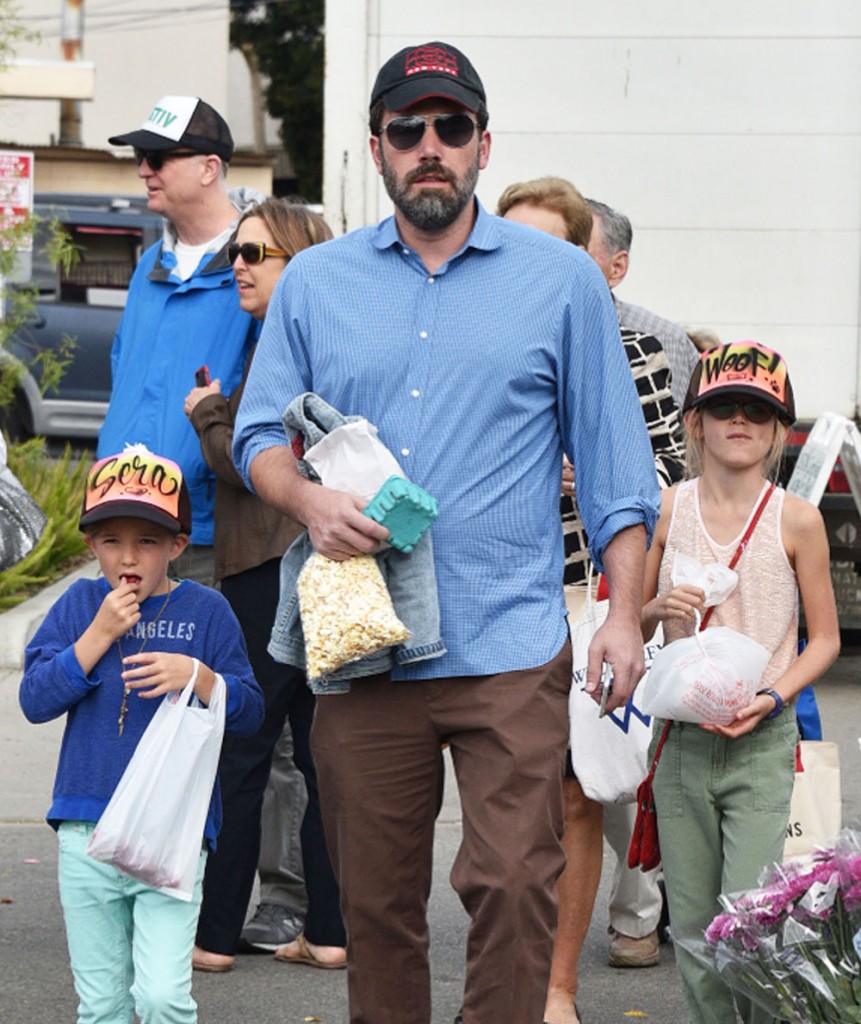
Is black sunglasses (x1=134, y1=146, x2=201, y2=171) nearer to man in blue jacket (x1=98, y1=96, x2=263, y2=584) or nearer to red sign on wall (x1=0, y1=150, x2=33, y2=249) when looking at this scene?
man in blue jacket (x1=98, y1=96, x2=263, y2=584)

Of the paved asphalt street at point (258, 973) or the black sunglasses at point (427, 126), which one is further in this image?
the paved asphalt street at point (258, 973)

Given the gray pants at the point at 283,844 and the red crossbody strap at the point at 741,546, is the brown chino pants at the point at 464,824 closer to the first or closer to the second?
the red crossbody strap at the point at 741,546

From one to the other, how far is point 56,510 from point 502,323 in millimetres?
8155

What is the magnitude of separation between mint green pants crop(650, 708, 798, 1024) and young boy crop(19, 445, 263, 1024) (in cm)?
94

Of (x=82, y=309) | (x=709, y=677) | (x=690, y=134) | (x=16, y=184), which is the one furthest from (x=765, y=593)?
(x=82, y=309)

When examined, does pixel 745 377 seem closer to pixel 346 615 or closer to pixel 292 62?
pixel 346 615

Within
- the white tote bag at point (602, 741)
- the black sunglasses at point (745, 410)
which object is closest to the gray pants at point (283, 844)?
the white tote bag at point (602, 741)

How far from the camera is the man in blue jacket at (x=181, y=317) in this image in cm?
521

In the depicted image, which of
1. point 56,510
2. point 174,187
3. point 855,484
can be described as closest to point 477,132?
point 174,187

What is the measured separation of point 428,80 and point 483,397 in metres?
0.63

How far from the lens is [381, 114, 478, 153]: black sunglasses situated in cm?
386

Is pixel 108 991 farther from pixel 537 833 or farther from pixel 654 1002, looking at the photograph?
pixel 654 1002

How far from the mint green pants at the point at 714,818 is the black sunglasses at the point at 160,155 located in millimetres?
2125

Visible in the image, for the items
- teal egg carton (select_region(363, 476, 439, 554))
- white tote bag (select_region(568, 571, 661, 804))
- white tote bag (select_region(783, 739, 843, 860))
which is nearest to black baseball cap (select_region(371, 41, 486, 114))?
teal egg carton (select_region(363, 476, 439, 554))
